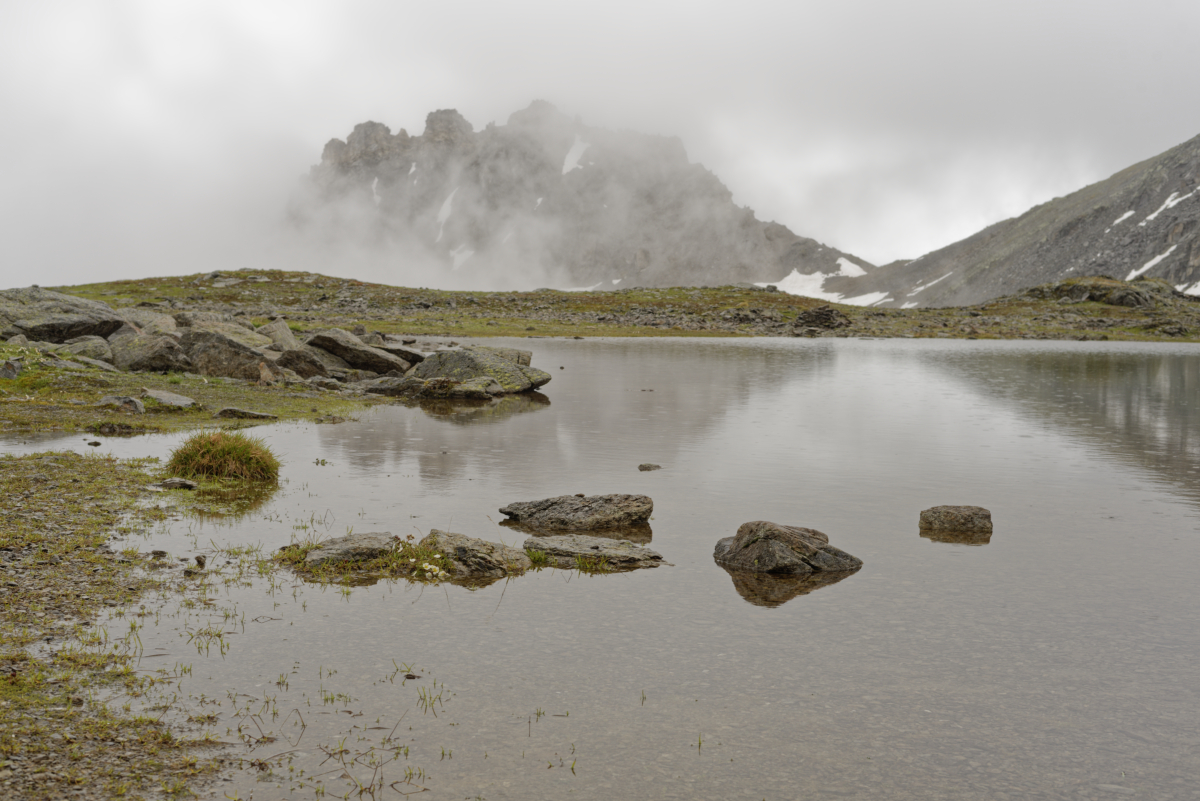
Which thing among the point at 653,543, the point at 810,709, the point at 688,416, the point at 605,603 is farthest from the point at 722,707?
the point at 688,416

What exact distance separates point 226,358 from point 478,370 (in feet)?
38.1

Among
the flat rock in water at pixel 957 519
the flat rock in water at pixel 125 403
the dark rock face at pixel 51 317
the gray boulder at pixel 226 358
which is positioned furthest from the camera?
the dark rock face at pixel 51 317

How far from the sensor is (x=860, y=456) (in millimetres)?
24219

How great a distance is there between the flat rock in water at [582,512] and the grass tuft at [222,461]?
6351mm

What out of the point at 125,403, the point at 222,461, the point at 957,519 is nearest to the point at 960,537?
the point at 957,519

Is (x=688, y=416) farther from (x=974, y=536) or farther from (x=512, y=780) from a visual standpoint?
(x=512, y=780)

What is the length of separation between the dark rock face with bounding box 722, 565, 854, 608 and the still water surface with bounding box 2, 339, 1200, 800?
5.5 inches

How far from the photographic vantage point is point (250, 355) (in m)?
39.3

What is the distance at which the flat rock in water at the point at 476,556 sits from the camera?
12961 mm

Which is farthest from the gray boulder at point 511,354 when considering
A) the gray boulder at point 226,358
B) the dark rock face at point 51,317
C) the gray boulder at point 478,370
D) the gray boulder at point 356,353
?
the dark rock face at point 51,317

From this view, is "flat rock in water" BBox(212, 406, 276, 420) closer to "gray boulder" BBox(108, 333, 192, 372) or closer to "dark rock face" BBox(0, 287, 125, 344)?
"gray boulder" BBox(108, 333, 192, 372)

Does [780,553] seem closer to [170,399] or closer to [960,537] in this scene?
[960,537]

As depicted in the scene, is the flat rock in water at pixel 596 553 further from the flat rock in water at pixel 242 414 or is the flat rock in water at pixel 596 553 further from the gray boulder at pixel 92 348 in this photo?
the gray boulder at pixel 92 348

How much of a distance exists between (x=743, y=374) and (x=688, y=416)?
21.3m
